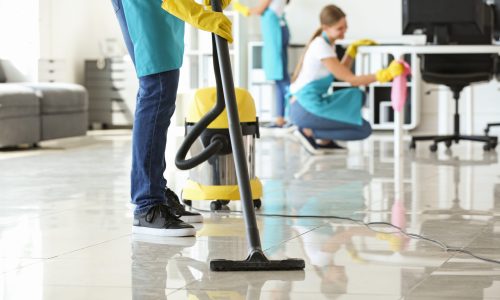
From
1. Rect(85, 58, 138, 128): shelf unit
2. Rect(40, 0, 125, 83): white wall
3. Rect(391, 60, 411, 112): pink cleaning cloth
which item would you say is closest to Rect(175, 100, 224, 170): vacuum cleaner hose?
Rect(391, 60, 411, 112): pink cleaning cloth

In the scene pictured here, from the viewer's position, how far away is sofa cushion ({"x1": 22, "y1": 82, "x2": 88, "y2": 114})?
727 centimetres

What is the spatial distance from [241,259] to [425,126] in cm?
679

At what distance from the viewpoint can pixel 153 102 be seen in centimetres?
300

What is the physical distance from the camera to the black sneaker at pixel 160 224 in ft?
9.78

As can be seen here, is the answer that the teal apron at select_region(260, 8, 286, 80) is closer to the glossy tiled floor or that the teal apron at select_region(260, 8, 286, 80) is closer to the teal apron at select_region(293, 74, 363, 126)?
the teal apron at select_region(293, 74, 363, 126)

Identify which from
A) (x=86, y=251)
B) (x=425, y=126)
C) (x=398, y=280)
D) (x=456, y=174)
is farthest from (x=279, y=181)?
(x=425, y=126)

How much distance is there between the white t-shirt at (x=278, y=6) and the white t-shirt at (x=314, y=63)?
226cm

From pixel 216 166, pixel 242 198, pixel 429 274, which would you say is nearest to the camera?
pixel 429 274

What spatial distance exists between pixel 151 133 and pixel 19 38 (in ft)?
20.6

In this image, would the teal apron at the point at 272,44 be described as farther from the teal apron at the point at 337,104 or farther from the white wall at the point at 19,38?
the teal apron at the point at 337,104

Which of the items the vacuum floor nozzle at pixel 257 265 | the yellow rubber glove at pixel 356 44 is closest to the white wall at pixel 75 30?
the yellow rubber glove at pixel 356 44

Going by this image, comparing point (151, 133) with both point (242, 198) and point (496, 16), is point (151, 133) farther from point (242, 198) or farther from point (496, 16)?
point (496, 16)

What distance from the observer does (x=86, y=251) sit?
2.73 m

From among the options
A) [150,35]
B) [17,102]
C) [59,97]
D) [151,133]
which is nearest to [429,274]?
[151,133]
